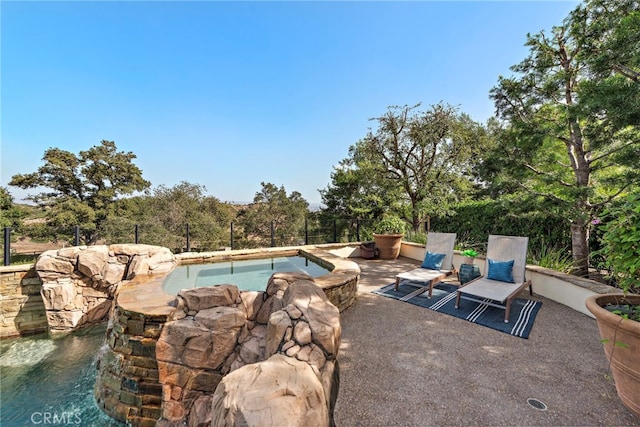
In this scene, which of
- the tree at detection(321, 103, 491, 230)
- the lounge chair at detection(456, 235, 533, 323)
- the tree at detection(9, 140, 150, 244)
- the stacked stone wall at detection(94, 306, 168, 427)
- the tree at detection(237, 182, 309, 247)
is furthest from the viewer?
the tree at detection(237, 182, 309, 247)

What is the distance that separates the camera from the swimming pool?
4551 mm

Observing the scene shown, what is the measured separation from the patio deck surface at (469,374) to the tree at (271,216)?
1107cm

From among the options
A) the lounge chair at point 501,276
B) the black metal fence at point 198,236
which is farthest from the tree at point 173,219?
the lounge chair at point 501,276

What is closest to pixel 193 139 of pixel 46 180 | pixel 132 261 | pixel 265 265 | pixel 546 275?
pixel 132 261

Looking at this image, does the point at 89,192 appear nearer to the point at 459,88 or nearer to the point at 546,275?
the point at 459,88

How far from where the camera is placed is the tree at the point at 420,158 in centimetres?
816

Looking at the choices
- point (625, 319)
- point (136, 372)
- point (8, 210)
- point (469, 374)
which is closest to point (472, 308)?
point (469, 374)

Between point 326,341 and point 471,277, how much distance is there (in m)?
3.62

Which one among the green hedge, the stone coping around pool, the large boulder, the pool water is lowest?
the pool water

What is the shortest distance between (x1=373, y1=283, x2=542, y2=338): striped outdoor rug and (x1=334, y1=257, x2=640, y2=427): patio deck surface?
131 mm

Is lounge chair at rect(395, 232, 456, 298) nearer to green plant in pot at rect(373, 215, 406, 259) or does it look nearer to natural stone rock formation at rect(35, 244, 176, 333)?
green plant in pot at rect(373, 215, 406, 259)

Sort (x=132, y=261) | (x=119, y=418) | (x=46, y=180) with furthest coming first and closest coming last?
(x=46, y=180) < (x=132, y=261) < (x=119, y=418)

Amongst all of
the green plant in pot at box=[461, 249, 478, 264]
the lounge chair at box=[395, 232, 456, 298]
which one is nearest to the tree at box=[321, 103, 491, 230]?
the green plant in pot at box=[461, 249, 478, 264]

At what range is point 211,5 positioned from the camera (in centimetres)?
632
